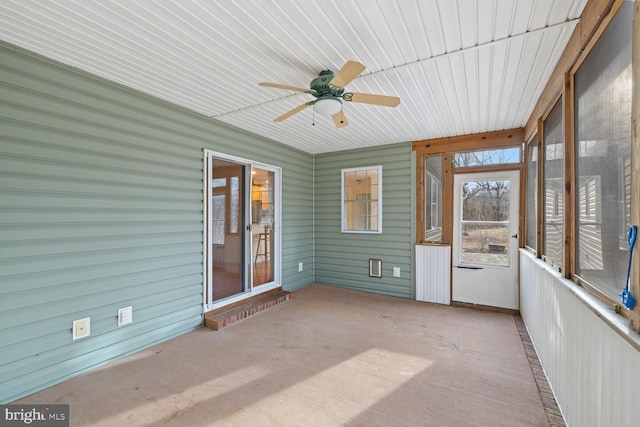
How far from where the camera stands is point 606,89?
152 centimetres

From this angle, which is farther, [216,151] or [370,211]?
[370,211]

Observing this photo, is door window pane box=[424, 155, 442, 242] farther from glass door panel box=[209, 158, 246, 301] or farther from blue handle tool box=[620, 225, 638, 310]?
blue handle tool box=[620, 225, 638, 310]

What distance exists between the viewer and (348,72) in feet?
6.57

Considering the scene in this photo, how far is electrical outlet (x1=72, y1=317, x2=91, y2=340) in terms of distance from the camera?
248cm

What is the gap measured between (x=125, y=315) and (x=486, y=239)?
464cm

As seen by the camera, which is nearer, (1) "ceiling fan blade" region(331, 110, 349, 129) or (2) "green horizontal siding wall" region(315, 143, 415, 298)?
(1) "ceiling fan blade" region(331, 110, 349, 129)

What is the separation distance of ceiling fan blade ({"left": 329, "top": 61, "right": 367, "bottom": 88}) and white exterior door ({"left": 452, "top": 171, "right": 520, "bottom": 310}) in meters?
3.07

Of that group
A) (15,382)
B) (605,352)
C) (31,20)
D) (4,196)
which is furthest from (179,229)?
(605,352)

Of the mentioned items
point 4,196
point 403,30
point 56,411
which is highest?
point 403,30

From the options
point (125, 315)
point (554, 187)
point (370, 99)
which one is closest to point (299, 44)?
point (370, 99)

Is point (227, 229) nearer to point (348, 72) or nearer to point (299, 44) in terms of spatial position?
point (299, 44)

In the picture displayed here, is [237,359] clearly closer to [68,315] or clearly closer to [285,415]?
[285,415]

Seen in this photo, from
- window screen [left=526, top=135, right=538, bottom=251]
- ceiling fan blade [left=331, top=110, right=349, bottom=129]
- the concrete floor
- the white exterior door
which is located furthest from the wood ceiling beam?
the concrete floor

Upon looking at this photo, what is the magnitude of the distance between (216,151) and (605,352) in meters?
3.89
